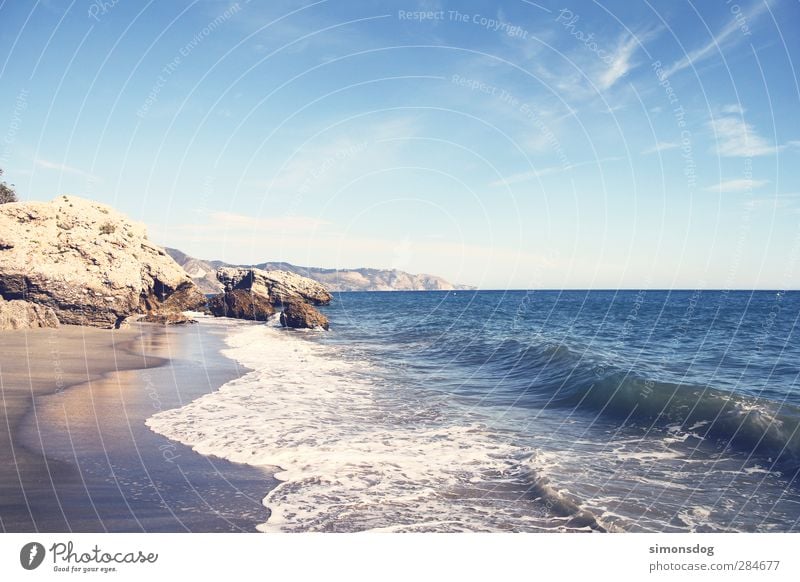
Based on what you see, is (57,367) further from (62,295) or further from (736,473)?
(736,473)

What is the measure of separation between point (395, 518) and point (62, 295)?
107ft

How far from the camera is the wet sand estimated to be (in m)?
6.31

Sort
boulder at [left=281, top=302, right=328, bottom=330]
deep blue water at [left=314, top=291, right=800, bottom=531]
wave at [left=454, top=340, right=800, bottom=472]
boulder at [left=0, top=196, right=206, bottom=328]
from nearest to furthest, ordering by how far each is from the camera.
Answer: deep blue water at [left=314, top=291, right=800, bottom=531] < wave at [left=454, top=340, right=800, bottom=472] < boulder at [left=0, top=196, right=206, bottom=328] < boulder at [left=281, top=302, right=328, bottom=330]

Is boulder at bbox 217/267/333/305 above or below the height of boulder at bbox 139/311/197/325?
above

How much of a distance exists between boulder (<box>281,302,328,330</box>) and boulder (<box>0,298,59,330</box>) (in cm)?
1926

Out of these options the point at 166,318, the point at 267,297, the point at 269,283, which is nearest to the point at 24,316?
the point at 166,318

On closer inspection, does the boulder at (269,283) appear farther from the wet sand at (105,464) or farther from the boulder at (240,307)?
the wet sand at (105,464)

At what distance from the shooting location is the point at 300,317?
4512 cm

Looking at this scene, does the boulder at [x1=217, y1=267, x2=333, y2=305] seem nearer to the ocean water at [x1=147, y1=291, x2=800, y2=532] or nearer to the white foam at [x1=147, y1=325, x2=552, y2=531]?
the ocean water at [x1=147, y1=291, x2=800, y2=532]

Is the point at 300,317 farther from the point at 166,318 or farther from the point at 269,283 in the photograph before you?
the point at 269,283

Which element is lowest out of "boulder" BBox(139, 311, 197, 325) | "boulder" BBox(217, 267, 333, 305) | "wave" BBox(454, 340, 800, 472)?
"boulder" BBox(139, 311, 197, 325)

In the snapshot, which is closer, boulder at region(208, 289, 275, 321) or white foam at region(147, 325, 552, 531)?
white foam at region(147, 325, 552, 531)
